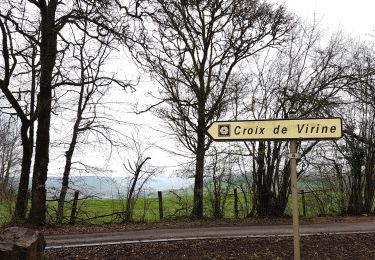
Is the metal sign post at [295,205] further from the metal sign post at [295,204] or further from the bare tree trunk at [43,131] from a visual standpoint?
the bare tree trunk at [43,131]

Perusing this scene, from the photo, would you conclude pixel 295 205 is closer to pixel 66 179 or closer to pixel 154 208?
pixel 66 179

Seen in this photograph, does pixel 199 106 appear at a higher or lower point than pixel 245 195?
higher

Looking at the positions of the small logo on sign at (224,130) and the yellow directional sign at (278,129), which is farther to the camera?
the small logo on sign at (224,130)

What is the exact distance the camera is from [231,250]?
329 inches

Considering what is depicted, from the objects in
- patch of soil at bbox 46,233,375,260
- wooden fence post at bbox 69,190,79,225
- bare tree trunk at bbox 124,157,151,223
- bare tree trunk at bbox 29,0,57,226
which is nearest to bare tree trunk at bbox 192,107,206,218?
bare tree trunk at bbox 124,157,151,223

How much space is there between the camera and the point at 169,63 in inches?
720

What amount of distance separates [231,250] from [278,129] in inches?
143

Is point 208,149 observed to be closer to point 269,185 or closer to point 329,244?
point 269,185

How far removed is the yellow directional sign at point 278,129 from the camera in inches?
211

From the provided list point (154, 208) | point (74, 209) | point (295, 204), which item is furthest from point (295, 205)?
point (154, 208)

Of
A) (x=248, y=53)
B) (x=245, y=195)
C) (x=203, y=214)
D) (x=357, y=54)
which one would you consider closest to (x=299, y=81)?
(x=248, y=53)

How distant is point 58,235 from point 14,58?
5985 mm

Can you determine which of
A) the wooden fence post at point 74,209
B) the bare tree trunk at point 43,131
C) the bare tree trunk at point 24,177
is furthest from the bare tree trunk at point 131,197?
the bare tree trunk at point 43,131

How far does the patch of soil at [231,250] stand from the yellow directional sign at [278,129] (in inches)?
117
